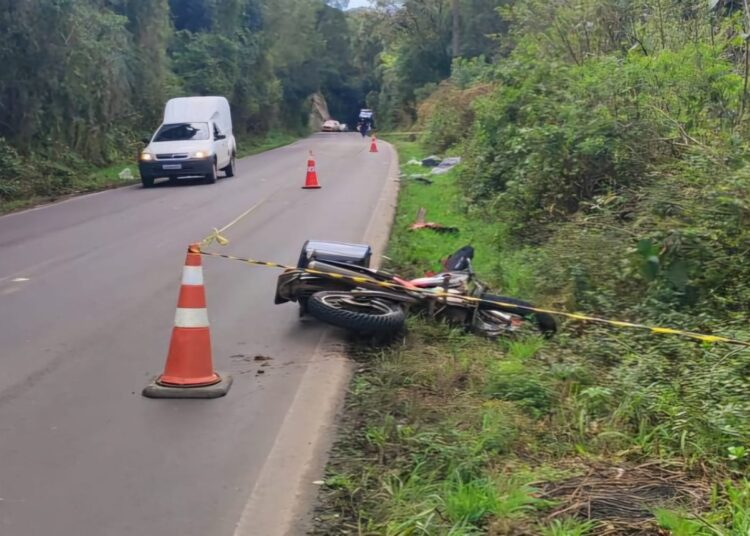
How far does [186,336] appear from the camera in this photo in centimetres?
630

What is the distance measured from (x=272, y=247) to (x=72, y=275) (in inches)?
118

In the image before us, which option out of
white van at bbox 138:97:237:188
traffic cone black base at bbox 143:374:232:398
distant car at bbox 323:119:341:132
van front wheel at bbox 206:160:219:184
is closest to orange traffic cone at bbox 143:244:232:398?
traffic cone black base at bbox 143:374:232:398

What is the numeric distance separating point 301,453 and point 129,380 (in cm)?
187

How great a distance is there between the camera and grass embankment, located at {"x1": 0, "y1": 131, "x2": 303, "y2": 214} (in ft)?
65.7

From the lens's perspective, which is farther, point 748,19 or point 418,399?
Result: point 748,19

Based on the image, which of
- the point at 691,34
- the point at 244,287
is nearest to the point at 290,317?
the point at 244,287

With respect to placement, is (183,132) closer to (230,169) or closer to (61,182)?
(230,169)

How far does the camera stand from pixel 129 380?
6504mm

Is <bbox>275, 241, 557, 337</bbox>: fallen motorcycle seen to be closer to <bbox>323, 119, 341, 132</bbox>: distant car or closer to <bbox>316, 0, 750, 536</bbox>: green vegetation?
<bbox>316, 0, 750, 536</bbox>: green vegetation

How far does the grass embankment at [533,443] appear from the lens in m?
4.10

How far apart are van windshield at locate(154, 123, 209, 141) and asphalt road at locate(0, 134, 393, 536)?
9763 mm

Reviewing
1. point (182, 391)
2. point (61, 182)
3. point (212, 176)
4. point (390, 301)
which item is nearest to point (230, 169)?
point (212, 176)

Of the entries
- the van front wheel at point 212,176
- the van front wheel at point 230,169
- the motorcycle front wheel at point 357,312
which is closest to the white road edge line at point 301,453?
the motorcycle front wheel at point 357,312

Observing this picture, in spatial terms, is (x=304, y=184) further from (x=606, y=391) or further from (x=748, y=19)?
(x=606, y=391)
